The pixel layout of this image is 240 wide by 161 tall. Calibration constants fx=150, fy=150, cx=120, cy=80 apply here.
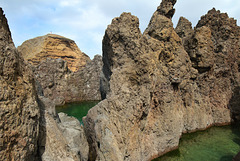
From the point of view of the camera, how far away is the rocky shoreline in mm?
3344

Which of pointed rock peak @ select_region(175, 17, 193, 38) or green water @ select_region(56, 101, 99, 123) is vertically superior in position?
pointed rock peak @ select_region(175, 17, 193, 38)

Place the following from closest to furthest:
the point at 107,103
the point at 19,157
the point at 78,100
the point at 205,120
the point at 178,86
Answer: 1. the point at 19,157
2. the point at 107,103
3. the point at 178,86
4. the point at 205,120
5. the point at 78,100

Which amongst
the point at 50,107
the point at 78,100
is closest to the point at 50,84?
the point at 78,100

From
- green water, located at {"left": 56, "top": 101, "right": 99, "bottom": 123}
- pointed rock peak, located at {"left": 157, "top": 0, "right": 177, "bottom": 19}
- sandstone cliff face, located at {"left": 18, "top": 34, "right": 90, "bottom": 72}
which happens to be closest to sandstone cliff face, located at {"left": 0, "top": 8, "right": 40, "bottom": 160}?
pointed rock peak, located at {"left": 157, "top": 0, "right": 177, "bottom": 19}

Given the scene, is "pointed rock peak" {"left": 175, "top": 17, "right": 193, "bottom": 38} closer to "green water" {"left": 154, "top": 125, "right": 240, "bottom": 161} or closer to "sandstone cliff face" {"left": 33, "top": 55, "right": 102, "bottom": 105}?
"green water" {"left": 154, "top": 125, "right": 240, "bottom": 161}

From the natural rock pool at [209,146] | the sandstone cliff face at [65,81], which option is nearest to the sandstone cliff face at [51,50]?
the sandstone cliff face at [65,81]

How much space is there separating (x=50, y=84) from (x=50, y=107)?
17289mm

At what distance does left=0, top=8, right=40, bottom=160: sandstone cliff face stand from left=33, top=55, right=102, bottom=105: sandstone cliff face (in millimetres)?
16973

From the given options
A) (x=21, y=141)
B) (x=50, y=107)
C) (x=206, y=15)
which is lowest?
(x=21, y=141)

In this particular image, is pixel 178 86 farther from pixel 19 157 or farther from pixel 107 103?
pixel 19 157

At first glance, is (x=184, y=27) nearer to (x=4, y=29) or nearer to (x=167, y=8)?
(x=167, y=8)

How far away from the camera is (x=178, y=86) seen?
8406 mm

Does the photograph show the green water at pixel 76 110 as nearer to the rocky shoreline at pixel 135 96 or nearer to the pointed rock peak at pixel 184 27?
the rocky shoreline at pixel 135 96

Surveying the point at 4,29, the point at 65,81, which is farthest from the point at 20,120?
the point at 65,81
